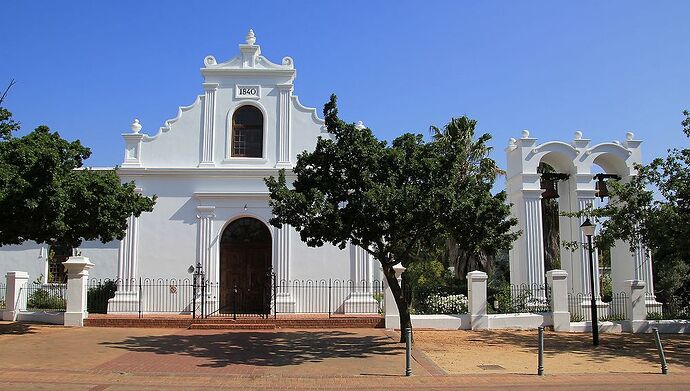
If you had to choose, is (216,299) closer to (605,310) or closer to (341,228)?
(341,228)

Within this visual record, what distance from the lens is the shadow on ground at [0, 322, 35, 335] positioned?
18.2 metres

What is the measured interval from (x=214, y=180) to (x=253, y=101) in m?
3.37

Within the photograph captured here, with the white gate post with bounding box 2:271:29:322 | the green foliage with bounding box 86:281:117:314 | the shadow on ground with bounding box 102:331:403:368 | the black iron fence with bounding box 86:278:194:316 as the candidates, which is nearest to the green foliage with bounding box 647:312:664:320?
the shadow on ground with bounding box 102:331:403:368

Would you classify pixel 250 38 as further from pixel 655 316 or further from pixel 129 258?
pixel 655 316

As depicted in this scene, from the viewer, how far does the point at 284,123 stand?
24.0 m

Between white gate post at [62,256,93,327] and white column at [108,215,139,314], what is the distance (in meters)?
1.87

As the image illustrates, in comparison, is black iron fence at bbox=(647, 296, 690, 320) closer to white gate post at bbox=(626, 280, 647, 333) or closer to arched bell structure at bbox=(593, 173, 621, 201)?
white gate post at bbox=(626, 280, 647, 333)

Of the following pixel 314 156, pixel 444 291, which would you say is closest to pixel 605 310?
pixel 444 291

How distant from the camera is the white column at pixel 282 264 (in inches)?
896

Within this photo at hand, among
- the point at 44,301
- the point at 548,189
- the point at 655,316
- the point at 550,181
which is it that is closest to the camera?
the point at 655,316

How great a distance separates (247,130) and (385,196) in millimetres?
11460

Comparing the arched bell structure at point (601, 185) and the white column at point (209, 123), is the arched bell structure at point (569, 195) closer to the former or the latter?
the arched bell structure at point (601, 185)

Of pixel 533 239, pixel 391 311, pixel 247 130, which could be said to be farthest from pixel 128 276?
pixel 533 239

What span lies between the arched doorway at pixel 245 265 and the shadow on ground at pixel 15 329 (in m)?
6.46
